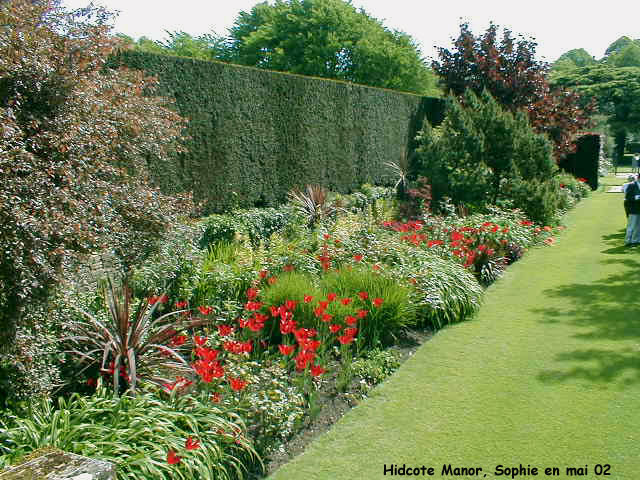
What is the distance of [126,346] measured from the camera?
14.7 ft

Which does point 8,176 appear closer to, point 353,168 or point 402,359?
point 402,359

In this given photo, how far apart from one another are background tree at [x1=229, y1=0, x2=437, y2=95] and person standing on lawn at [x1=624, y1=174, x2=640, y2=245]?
24292 mm

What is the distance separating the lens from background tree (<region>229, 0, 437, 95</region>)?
33.2 metres

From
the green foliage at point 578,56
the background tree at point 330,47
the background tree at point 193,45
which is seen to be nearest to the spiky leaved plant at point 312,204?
the background tree at point 330,47

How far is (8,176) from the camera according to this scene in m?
3.43

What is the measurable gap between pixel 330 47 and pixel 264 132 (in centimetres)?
2379

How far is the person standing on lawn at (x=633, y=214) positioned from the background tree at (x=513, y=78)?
20.3ft

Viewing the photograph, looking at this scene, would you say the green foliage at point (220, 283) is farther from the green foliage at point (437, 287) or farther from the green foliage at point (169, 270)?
the green foliage at point (437, 287)

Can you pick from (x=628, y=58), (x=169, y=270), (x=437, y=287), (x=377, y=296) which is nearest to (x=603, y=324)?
(x=437, y=287)

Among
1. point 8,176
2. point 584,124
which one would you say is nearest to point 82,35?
point 8,176

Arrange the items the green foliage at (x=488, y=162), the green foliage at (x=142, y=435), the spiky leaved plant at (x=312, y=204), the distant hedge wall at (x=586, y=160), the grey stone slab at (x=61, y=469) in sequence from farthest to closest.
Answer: the distant hedge wall at (x=586, y=160) < the green foliage at (x=488, y=162) < the spiky leaved plant at (x=312, y=204) < the green foliage at (x=142, y=435) < the grey stone slab at (x=61, y=469)

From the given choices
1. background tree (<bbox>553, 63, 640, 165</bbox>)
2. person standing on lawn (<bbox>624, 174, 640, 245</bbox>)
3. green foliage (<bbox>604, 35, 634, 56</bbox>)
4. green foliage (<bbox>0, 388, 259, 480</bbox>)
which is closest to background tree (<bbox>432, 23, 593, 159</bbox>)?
person standing on lawn (<bbox>624, 174, 640, 245</bbox>)

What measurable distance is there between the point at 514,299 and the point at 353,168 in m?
6.71

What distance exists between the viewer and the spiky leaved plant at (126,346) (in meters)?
4.38
